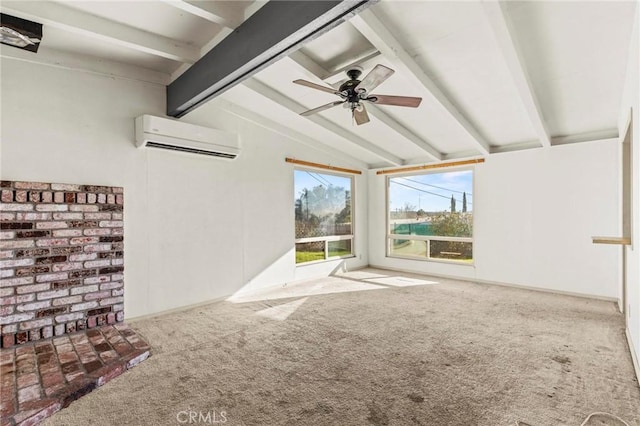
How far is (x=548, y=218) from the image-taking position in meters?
4.75

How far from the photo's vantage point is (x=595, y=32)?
251cm

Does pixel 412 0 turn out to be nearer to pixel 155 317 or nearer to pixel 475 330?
pixel 475 330

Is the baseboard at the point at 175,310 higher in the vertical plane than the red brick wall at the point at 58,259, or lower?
lower

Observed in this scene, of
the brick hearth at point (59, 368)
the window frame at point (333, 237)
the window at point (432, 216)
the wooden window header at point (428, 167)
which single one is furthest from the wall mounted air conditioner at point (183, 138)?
the window at point (432, 216)

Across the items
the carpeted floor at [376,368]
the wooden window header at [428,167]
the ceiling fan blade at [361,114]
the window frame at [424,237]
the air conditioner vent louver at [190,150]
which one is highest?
the ceiling fan blade at [361,114]

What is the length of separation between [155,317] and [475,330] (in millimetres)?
3607

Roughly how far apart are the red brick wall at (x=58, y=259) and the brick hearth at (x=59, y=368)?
188mm

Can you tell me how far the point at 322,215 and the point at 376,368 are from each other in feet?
12.6

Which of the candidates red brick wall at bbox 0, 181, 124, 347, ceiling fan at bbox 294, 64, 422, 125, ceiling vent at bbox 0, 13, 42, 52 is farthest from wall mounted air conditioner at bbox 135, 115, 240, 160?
ceiling fan at bbox 294, 64, 422, 125

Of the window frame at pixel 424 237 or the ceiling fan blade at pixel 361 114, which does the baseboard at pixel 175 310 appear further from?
the window frame at pixel 424 237

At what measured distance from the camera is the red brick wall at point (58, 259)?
9.31 feet

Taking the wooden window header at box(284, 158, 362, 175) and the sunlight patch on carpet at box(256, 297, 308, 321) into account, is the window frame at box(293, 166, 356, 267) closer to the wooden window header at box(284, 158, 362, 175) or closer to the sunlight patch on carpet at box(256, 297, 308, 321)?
the wooden window header at box(284, 158, 362, 175)

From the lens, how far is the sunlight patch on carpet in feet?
12.3

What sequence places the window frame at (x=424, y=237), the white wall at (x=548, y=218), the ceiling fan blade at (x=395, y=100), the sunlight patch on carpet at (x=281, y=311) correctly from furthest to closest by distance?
the window frame at (x=424, y=237)
the white wall at (x=548, y=218)
the sunlight patch on carpet at (x=281, y=311)
the ceiling fan blade at (x=395, y=100)
